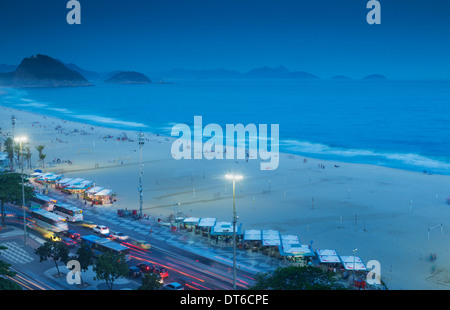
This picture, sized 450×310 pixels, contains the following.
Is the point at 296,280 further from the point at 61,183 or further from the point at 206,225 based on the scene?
the point at 61,183

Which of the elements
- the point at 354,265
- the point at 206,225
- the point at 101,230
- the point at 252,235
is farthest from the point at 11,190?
the point at 354,265

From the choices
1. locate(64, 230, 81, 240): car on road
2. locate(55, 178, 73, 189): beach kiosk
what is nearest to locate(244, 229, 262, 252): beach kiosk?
locate(64, 230, 81, 240): car on road

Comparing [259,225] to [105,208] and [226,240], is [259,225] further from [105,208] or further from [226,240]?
[105,208]

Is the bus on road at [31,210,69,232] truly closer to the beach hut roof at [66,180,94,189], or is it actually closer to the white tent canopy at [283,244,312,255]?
the beach hut roof at [66,180,94,189]

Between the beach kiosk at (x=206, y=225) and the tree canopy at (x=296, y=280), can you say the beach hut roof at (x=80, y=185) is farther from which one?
the tree canopy at (x=296, y=280)
